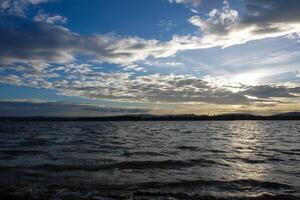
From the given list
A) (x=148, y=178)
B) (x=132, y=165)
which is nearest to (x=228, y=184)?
(x=148, y=178)

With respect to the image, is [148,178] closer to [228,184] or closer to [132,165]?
[228,184]

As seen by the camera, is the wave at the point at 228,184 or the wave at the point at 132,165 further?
the wave at the point at 132,165

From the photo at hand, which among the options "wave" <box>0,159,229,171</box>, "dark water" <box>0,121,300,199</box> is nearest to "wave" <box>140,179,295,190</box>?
"dark water" <box>0,121,300,199</box>

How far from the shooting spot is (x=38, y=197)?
10797 millimetres

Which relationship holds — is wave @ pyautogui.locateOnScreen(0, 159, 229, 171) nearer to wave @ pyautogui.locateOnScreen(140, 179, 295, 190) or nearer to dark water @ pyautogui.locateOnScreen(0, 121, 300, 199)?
dark water @ pyautogui.locateOnScreen(0, 121, 300, 199)

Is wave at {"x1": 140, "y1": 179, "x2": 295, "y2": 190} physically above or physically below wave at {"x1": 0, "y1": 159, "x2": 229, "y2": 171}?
below

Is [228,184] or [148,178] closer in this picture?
[228,184]

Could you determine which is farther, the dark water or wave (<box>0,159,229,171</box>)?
wave (<box>0,159,229,171</box>)

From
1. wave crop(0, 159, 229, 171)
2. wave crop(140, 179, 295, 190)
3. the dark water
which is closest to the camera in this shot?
the dark water

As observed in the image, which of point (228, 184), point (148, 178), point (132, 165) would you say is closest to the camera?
point (228, 184)

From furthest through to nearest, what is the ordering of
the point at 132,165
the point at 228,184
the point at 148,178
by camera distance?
1. the point at 132,165
2. the point at 148,178
3. the point at 228,184

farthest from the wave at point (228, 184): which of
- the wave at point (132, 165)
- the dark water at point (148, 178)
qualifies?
the wave at point (132, 165)

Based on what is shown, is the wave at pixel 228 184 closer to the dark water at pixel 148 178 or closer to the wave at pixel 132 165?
the dark water at pixel 148 178

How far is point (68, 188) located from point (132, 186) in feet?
8.01
